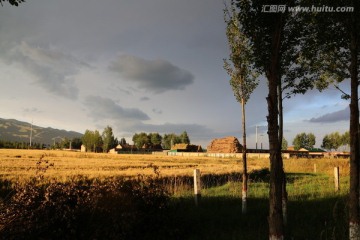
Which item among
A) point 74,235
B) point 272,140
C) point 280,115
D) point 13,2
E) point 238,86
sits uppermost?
point 13,2

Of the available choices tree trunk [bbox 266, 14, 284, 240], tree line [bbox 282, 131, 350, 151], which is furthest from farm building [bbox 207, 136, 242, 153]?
tree trunk [bbox 266, 14, 284, 240]

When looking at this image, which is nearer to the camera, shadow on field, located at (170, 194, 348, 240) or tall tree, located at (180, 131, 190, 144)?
shadow on field, located at (170, 194, 348, 240)

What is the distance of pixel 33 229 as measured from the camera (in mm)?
8414

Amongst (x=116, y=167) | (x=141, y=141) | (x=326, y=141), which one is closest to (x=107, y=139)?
(x=141, y=141)

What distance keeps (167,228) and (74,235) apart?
8.06ft

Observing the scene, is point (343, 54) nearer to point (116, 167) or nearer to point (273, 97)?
point (273, 97)

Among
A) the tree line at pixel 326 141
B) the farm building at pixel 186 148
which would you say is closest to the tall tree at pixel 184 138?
the farm building at pixel 186 148

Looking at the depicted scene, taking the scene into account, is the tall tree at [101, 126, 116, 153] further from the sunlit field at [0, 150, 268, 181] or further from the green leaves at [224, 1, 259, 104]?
the green leaves at [224, 1, 259, 104]

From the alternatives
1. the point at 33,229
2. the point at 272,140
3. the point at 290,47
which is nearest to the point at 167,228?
the point at 33,229

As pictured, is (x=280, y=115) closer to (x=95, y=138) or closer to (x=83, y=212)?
(x=83, y=212)

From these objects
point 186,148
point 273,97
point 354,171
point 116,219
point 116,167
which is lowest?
point 116,167

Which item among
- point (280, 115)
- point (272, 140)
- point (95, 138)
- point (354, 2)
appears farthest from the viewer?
point (95, 138)

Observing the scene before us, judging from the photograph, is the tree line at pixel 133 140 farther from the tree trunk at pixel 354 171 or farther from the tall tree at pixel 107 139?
the tree trunk at pixel 354 171

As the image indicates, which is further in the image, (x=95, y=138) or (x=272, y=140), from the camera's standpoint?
(x=95, y=138)
